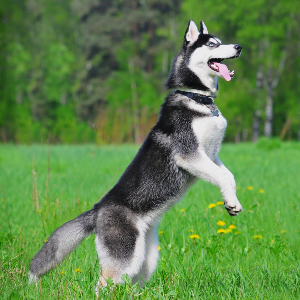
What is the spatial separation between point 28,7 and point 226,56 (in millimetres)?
34326

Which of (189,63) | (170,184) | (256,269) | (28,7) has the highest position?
(28,7)

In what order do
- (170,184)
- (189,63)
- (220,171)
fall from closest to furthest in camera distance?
(220,171) → (170,184) → (189,63)

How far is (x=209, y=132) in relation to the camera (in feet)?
9.13

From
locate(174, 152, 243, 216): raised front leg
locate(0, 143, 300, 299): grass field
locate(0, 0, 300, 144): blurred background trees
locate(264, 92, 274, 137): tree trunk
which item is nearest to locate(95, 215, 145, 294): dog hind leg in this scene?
locate(0, 143, 300, 299): grass field

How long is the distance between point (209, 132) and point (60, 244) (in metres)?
1.39

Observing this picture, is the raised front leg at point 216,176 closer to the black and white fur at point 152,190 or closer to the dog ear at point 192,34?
the black and white fur at point 152,190

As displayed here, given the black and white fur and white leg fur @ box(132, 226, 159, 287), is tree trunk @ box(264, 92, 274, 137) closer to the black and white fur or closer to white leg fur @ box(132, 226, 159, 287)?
the black and white fur

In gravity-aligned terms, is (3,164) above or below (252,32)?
below

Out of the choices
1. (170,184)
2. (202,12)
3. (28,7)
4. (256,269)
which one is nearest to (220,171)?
(170,184)

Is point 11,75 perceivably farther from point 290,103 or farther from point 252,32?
point 290,103

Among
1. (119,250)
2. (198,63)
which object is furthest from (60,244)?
(198,63)

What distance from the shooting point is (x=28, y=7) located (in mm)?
33031

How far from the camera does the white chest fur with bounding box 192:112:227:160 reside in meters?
2.77

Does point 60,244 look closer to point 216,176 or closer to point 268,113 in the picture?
point 216,176
